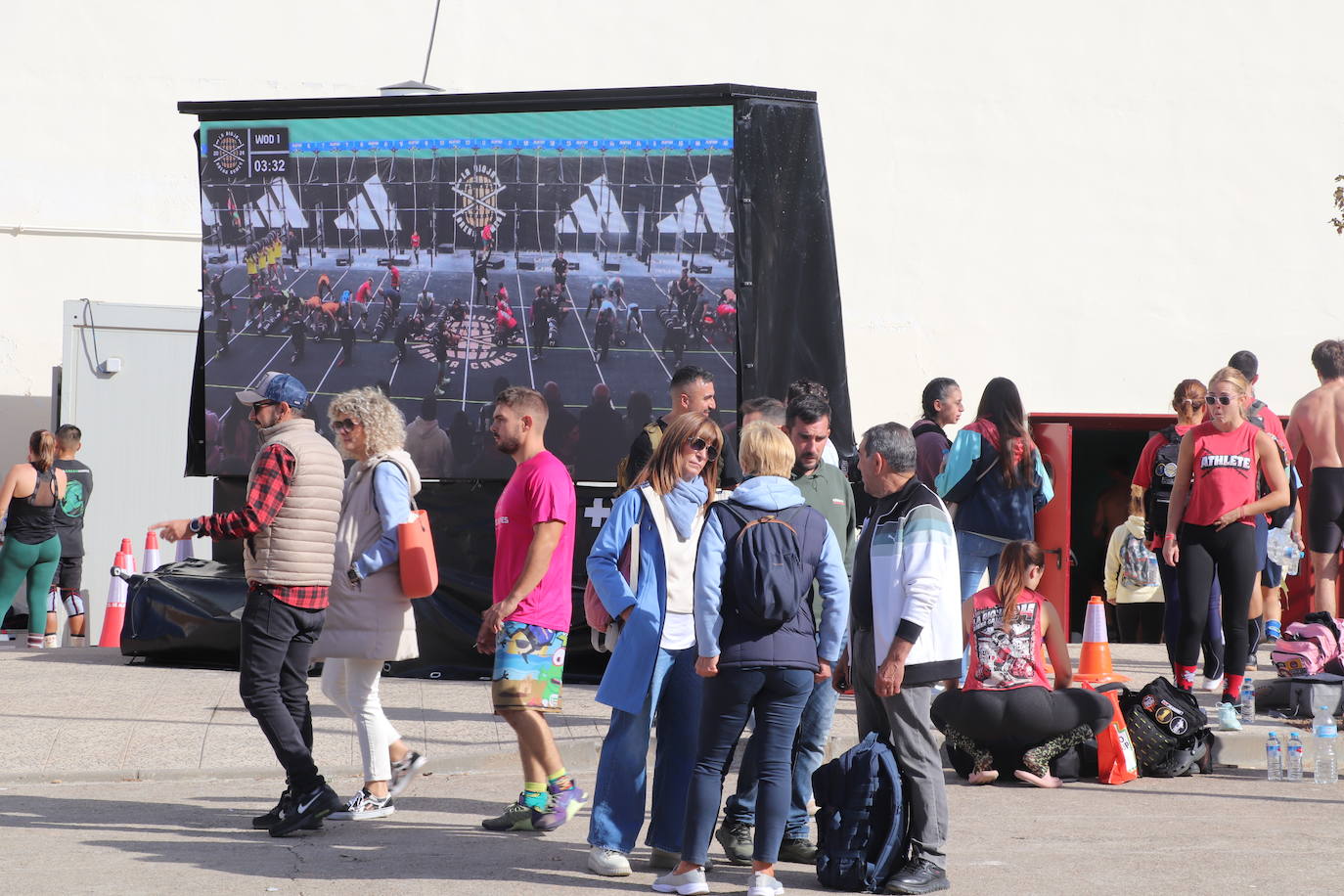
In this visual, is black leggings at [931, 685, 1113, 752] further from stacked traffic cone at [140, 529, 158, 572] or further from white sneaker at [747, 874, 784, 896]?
stacked traffic cone at [140, 529, 158, 572]

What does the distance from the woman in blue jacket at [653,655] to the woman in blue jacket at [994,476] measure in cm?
304

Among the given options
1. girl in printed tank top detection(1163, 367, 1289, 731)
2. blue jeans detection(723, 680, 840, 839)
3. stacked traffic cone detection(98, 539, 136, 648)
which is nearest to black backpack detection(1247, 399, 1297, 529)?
girl in printed tank top detection(1163, 367, 1289, 731)

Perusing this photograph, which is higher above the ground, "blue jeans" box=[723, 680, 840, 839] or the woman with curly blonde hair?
the woman with curly blonde hair

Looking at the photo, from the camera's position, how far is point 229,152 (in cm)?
1053

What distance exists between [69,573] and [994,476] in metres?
8.66

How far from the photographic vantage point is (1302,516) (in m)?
13.5

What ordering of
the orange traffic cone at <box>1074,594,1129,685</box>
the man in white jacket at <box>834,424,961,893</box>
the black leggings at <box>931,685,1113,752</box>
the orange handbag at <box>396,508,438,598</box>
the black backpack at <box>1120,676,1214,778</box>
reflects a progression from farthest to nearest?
the orange traffic cone at <box>1074,594,1129,685</box> < the black backpack at <box>1120,676,1214,778</box> < the black leggings at <box>931,685,1113,752</box> < the orange handbag at <box>396,508,438,598</box> < the man in white jacket at <box>834,424,961,893</box>

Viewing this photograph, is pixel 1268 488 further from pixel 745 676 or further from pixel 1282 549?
pixel 745 676

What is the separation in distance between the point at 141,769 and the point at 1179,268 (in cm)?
1443

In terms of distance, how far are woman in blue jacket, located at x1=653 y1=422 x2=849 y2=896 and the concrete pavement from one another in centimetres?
34

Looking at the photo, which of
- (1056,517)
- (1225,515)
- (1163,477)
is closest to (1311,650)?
(1225,515)

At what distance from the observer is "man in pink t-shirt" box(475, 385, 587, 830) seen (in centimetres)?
607

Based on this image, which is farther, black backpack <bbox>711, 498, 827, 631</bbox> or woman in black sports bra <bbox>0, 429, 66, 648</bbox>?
woman in black sports bra <bbox>0, 429, 66, 648</bbox>

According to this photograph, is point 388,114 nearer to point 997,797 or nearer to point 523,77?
point 997,797
